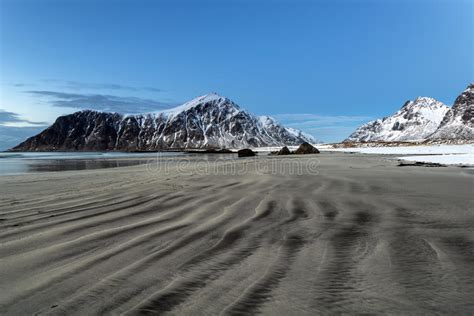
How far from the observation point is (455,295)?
8.64 feet

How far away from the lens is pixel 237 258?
3596 millimetres

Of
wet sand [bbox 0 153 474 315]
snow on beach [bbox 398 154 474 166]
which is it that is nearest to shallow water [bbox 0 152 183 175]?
wet sand [bbox 0 153 474 315]

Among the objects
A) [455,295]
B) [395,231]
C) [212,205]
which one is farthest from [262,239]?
[212,205]

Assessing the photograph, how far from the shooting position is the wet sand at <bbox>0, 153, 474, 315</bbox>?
8.41ft

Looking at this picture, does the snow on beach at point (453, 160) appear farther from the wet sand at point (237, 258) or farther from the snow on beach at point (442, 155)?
the wet sand at point (237, 258)

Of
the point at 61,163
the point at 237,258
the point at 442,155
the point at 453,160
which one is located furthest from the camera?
the point at 61,163

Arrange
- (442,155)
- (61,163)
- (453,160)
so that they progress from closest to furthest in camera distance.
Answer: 1. (453,160)
2. (442,155)
3. (61,163)

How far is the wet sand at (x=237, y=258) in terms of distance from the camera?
256 cm

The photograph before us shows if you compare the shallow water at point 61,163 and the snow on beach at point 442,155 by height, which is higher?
the snow on beach at point 442,155

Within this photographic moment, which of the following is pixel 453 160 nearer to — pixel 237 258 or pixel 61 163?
pixel 237 258

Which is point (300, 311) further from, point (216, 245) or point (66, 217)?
point (66, 217)

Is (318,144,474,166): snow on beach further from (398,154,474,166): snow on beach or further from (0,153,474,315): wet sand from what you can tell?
(0,153,474,315): wet sand

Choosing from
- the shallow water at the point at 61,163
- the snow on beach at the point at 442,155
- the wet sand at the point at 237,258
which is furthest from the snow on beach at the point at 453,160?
the shallow water at the point at 61,163

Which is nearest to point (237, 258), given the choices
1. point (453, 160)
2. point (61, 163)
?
point (453, 160)
